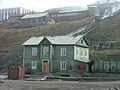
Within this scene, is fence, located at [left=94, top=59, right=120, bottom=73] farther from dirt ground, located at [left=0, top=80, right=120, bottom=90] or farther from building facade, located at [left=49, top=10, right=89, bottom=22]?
building facade, located at [left=49, top=10, right=89, bottom=22]

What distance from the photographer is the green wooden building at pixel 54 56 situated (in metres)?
56.2

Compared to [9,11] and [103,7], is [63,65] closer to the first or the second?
[103,7]

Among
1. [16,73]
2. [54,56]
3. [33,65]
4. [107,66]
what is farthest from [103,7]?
[16,73]

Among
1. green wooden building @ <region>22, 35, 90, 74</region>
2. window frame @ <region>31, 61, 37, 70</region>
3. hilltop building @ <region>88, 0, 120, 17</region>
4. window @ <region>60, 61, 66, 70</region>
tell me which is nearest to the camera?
green wooden building @ <region>22, 35, 90, 74</region>

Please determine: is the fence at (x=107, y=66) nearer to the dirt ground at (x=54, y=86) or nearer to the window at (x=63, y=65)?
the window at (x=63, y=65)

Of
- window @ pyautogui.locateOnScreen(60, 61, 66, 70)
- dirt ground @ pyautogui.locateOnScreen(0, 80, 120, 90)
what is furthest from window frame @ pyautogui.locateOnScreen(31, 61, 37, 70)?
dirt ground @ pyautogui.locateOnScreen(0, 80, 120, 90)

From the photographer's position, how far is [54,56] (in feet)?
188

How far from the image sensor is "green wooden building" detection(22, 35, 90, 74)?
2212 inches

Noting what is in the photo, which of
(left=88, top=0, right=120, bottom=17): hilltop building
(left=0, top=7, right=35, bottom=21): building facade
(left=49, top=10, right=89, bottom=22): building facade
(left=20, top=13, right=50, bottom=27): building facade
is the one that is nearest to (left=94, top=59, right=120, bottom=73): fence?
(left=20, top=13, right=50, bottom=27): building facade

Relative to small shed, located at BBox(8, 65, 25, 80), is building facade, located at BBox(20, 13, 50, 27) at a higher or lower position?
higher

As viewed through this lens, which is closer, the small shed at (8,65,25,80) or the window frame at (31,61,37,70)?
the small shed at (8,65,25,80)

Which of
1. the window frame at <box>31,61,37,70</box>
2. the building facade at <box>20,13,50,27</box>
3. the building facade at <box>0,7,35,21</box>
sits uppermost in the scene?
the building facade at <box>0,7,35,21</box>

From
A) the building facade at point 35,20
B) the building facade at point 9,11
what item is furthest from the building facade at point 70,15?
the building facade at point 9,11

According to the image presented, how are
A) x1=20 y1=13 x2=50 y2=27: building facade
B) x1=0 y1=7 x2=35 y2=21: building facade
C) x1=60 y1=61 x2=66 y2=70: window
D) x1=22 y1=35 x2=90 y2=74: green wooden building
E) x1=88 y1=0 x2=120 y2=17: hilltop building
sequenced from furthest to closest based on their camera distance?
x1=0 y1=7 x2=35 y2=21: building facade
x1=88 y1=0 x2=120 y2=17: hilltop building
x1=20 y1=13 x2=50 y2=27: building facade
x1=60 y1=61 x2=66 y2=70: window
x1=22 y1=35 x2=90 y2=74: green wooden building
